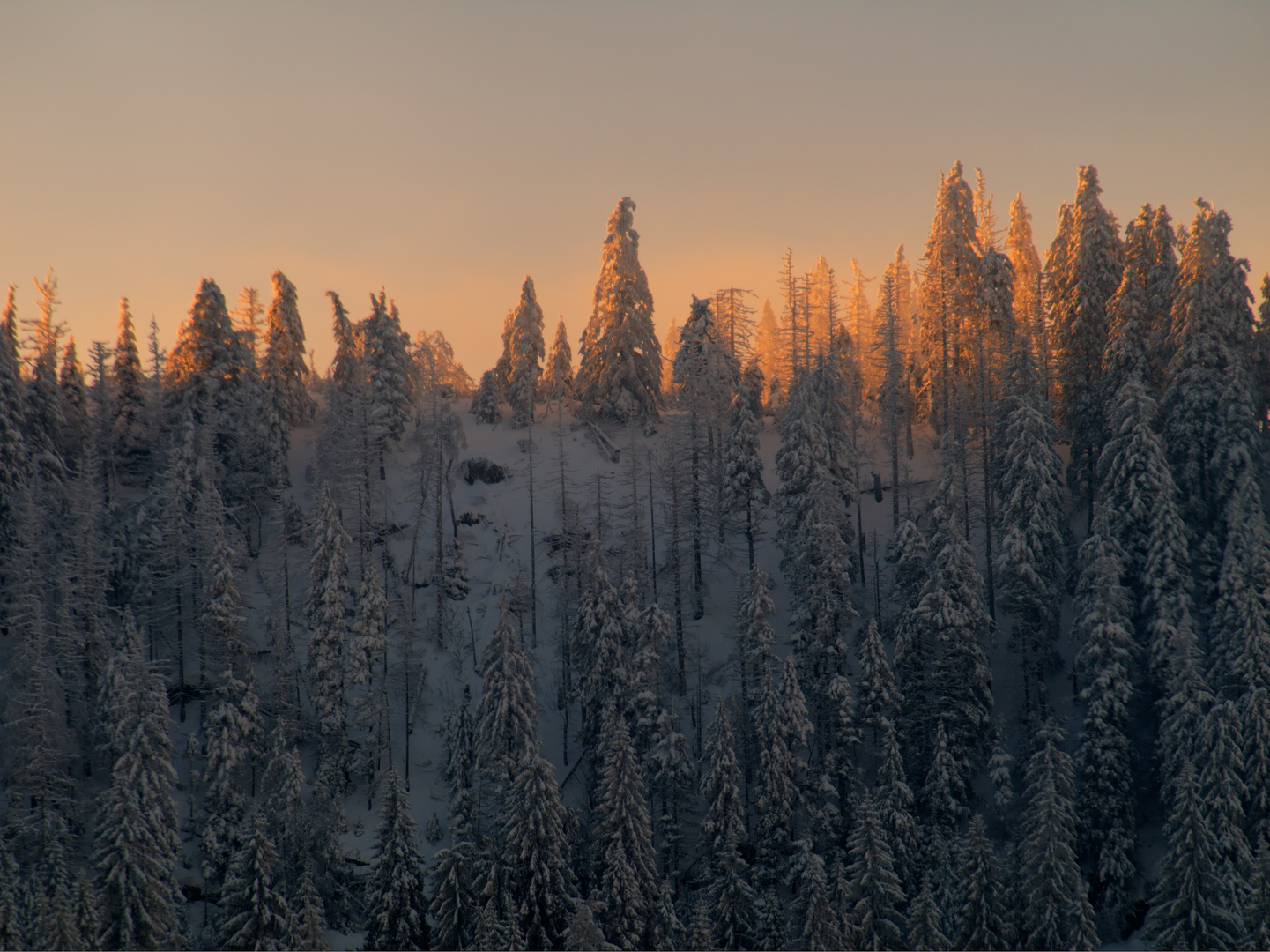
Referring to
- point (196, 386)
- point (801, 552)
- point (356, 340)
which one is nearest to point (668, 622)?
point (801, 552)

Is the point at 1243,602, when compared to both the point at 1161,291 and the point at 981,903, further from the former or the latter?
the point at 1161,291

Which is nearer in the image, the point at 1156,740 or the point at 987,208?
the point at 1156,740

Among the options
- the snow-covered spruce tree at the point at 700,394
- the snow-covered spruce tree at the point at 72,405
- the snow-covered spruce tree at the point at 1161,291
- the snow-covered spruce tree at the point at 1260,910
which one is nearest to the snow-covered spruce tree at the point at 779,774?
the snow-covered spruce tree at the point at 700,394

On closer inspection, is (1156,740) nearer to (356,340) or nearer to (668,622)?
(668,622)

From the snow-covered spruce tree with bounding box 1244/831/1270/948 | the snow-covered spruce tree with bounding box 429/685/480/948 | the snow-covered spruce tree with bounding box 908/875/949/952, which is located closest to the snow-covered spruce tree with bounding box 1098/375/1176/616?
the snow-covered spruce tree with bounding box 1244/831/1270/948

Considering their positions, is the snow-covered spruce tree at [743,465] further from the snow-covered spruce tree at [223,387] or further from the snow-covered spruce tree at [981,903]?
the snow-covered spruce tree at [223,387]

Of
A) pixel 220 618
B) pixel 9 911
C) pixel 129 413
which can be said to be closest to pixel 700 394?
pixel 220 618

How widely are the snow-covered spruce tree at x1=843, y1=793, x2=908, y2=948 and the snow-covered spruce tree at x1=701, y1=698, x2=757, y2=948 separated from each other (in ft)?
15.8

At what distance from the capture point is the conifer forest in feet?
Answer: 105

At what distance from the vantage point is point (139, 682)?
35.8 m

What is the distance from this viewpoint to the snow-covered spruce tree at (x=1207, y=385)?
39.6 meters

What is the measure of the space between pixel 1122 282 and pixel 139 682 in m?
54.7

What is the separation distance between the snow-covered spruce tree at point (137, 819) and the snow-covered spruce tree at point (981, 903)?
30.3 m

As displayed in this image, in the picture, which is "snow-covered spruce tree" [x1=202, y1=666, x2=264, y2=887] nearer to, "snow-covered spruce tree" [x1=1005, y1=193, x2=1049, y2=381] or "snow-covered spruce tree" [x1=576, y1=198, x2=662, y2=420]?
"snow-covered spruce tree" [x1=576, y1=198, x2=662, y2=420]
